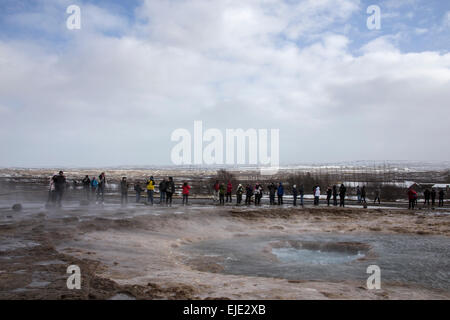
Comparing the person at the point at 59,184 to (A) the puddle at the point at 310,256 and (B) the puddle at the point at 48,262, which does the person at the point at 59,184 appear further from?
(A) the puddle at the point at 310,256

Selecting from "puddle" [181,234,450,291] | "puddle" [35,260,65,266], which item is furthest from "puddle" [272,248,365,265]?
"puddle" [35,260,65,266]

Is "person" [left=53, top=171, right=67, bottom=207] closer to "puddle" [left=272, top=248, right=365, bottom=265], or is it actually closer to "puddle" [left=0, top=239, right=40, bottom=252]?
"puddle" [left=0, top=239, right=40, bottom=252]

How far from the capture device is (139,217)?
15.6 metres

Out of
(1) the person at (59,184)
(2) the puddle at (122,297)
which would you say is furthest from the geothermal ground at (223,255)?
(1) the person at (59,184)

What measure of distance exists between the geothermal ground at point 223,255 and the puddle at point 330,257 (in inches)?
1.3

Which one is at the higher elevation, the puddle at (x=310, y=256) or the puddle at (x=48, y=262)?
the puddle at (x=48, y=262)

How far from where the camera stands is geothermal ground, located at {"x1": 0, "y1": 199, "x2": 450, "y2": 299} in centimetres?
631

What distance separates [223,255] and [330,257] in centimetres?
346

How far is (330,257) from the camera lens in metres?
11.2

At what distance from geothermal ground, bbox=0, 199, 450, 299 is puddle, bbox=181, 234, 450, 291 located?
0.03 meters

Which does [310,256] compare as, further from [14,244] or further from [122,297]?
[14,244]

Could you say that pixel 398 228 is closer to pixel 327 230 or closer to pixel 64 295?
pixel 327 230

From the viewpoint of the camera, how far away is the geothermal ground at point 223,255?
6312 millimetres
